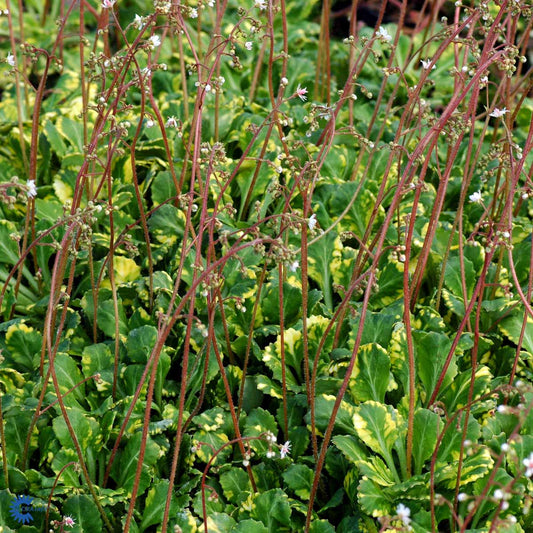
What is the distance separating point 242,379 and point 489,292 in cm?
88

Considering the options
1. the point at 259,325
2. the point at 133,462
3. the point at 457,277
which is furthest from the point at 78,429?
the point at 457,277

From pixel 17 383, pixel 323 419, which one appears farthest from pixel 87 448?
pixel 323 419

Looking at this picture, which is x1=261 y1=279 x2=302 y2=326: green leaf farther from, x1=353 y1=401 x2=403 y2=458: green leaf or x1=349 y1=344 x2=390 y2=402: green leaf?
x1=353 y1=401 x2=403 y2=458: green leaf

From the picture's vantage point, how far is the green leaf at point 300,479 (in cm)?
181

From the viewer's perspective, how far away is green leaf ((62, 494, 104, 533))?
1.72 meters

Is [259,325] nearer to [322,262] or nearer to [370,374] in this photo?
[322,262]

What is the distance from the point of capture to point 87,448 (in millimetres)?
1865

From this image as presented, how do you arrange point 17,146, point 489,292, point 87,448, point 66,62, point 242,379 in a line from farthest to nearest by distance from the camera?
point 66,62 → point 17,146 → point 489,292 → point 242,379 → point 87,448

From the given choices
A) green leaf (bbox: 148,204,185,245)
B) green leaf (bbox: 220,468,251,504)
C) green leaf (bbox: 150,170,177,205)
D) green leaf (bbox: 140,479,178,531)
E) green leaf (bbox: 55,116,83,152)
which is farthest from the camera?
green leaf (bbox: 55,116,83,152)

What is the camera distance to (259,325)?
2.24 m

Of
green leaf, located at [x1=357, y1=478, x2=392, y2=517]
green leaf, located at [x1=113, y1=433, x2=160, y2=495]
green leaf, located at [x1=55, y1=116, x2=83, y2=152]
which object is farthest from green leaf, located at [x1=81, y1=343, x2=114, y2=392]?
green leaf, located at [x1=55, y1=116, x2=83, y2=152]

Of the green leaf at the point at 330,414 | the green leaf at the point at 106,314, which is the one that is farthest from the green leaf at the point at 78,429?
the green leaf at the point at 330,414

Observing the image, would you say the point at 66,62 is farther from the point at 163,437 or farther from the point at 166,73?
the point at 163,437

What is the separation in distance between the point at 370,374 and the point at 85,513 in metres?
0.82
